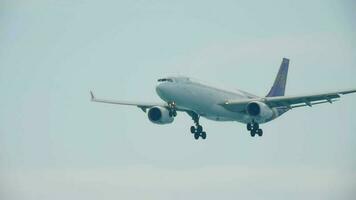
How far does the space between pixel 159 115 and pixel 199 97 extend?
→ 641 cm

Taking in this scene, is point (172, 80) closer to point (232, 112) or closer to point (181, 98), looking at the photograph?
point (181, 98)

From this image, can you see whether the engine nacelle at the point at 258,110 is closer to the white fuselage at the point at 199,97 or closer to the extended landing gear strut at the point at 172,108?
the white fuselage at the point at 199,97

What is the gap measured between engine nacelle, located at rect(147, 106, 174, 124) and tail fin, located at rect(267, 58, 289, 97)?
60.4 feet

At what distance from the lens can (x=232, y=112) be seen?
9406 cm

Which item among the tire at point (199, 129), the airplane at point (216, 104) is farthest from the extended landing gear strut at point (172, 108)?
the tire at point (199, 129)

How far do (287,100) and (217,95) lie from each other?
752cm

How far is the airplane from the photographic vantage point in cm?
9000

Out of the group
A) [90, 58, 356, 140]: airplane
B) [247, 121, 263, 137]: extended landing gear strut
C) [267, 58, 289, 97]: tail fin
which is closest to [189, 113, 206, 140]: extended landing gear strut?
[90, 58, 356, 140]: airplane

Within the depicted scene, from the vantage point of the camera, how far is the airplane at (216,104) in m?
90.0

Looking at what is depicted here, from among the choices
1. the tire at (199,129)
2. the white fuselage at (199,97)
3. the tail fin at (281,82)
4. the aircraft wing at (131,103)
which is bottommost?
the white fuselage at (199,97)

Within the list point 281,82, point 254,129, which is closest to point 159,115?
point 254,129

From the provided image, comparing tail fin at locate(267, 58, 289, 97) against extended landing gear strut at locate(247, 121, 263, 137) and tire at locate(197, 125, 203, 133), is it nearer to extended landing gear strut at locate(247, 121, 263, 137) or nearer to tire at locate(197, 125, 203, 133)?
extended landing gear strut at locate(247, 121, 263, 137)

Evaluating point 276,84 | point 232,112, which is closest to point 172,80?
point 232,112

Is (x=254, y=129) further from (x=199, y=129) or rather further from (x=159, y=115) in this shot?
(x=159, y=115)
